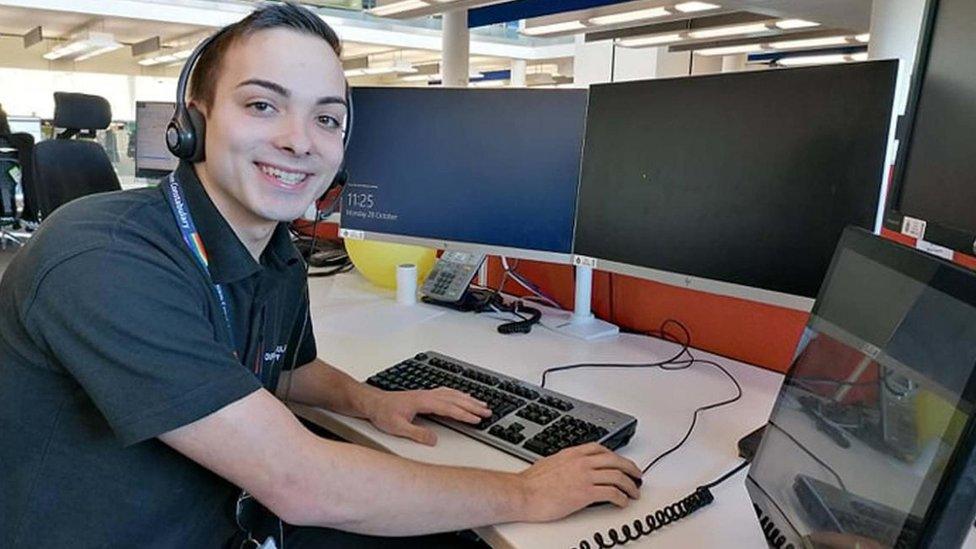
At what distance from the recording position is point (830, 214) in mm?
1032

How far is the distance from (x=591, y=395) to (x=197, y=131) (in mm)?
736

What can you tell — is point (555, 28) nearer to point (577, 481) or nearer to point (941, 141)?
point (941, 141)

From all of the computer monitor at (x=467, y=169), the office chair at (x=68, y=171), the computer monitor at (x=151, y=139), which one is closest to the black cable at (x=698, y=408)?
the computer monitor at (x=467, y=169)

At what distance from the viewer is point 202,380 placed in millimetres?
743

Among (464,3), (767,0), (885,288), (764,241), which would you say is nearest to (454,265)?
(764,241)

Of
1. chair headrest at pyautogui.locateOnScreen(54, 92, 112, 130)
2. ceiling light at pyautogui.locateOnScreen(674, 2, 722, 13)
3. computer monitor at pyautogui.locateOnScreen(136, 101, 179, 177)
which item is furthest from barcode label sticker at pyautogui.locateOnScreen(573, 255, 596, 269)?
ceiling light at pyautogui.locateOnScreen(674, 2, 722, 13)

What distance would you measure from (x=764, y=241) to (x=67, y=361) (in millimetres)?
964

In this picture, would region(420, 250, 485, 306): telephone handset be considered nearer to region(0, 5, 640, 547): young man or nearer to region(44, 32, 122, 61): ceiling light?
region(0, 5, 640, 547): young man

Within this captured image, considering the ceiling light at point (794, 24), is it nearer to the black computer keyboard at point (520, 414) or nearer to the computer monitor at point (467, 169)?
the computer monitor at point (467, 169)

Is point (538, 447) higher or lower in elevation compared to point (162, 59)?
lower

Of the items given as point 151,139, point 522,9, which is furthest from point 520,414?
point 522,9

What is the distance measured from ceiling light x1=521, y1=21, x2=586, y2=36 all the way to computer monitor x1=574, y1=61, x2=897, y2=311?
18.3 feet

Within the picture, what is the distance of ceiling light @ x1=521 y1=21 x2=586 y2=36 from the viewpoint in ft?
21.6

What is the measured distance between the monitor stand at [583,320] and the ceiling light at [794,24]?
18.5 ft
